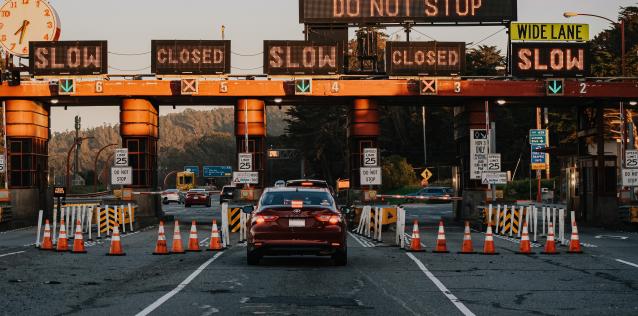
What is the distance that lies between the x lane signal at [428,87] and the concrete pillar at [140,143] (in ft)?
37.9

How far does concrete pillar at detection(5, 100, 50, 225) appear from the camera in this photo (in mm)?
42625

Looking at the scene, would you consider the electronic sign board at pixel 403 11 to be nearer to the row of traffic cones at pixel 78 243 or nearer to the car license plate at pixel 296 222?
the row of traffic cones at pixel 78 243

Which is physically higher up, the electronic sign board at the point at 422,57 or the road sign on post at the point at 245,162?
the electronic sign board at the point at 422,57

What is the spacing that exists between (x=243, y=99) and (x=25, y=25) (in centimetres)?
1154

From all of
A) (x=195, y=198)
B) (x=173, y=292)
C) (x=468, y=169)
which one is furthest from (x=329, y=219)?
(x=195, y=198)

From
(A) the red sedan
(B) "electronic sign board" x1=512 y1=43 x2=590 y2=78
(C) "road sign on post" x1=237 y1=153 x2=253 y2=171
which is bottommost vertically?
(A) the red sedan

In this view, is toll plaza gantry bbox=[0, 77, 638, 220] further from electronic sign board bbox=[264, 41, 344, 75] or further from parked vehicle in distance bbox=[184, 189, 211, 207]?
parked vehicle in distance bbox=[184, 189, 211, 207]

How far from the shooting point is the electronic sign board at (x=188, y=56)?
4128 cm

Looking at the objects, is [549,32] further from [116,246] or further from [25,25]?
[116,246]

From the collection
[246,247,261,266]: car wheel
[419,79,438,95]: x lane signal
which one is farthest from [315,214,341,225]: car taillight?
[419,79,438,95]: x lane signal

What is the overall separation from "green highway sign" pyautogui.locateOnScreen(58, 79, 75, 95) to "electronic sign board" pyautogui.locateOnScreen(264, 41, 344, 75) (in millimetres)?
7832

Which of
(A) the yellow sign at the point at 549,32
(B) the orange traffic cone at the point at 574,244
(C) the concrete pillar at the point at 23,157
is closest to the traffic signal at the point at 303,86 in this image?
(A) the yellow sign at the point at 549,32

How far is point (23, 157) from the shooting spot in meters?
43.0

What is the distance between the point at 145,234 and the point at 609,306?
2274 cm
